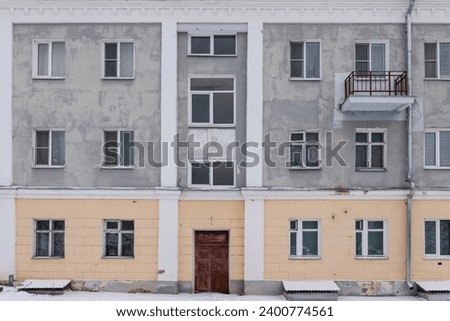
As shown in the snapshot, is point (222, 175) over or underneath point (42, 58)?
underneath

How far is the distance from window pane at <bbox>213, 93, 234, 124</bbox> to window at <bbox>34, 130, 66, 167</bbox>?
16.6 ft

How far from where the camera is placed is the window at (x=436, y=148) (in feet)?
50.3

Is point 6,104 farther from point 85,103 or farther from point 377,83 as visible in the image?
point 377,83

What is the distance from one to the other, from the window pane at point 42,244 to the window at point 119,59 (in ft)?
18.3

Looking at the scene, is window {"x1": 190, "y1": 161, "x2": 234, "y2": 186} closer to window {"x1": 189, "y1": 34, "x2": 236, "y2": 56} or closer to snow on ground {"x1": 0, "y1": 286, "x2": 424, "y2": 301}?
snow on ground {"x1": 0, "y1": 286, "x2": 424, "y2": 301}

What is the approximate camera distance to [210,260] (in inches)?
609

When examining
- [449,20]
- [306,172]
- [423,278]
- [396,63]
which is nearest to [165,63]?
[306,172]

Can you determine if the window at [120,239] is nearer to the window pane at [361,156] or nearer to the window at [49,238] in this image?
the window at [49,238]

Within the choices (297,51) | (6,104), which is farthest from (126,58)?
(297,51)

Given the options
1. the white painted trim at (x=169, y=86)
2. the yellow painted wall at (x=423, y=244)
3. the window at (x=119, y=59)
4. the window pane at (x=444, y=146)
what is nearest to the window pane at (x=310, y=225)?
the yellow painted wall at (x=423, y=244)

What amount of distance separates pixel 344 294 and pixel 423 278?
8.35 ft

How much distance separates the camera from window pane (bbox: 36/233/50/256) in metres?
15.4

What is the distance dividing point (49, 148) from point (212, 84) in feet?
18.8

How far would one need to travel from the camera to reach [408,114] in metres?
15.1
